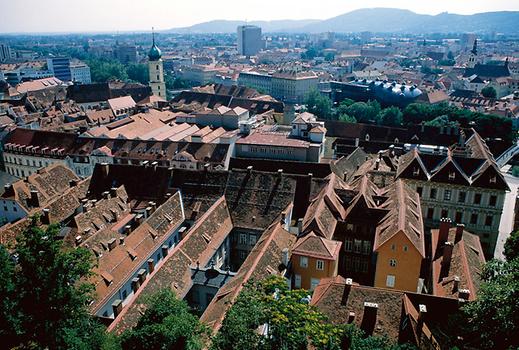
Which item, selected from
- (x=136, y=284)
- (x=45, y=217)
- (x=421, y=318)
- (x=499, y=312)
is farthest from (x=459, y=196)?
(x=45, y=217)

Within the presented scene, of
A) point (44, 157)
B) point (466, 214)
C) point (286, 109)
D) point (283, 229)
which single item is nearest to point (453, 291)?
point (283, 229)

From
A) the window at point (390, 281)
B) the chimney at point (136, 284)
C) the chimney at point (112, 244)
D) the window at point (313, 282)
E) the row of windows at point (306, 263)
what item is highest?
the chimney at point (112, 244)

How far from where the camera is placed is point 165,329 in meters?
26.2

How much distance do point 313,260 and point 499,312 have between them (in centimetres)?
2152

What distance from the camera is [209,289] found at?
4525 cm

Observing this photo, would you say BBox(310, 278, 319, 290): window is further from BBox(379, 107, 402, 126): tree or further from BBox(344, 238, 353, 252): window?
BBox(379, 107, 402, 126): tree

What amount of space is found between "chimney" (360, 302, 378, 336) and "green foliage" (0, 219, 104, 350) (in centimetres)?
2000

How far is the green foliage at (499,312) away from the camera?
2639 centimetres

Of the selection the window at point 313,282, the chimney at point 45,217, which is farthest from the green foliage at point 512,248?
the chimney at point 45,217

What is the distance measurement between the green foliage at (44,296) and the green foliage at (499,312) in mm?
25226

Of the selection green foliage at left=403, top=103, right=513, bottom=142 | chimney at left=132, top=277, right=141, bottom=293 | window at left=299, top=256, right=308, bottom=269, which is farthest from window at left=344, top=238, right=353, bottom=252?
green foliage at left=403, top=103, right=513, bottom=142

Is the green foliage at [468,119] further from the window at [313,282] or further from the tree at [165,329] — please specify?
the tree at [165,329]

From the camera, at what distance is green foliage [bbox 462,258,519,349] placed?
26.4m

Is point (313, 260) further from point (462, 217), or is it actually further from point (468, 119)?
point (468, 119)
